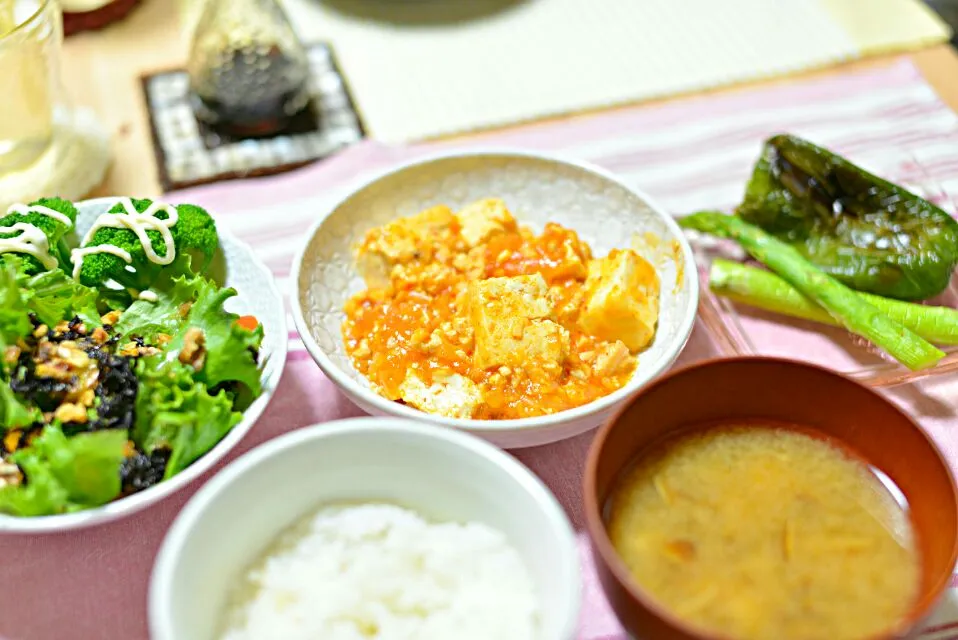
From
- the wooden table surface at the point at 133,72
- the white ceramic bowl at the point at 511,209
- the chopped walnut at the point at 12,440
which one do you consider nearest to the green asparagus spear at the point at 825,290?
the white ceramic bowl at the point at 511,209

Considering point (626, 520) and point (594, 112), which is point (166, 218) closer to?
point (626, 520)

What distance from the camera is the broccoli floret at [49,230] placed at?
200 cm

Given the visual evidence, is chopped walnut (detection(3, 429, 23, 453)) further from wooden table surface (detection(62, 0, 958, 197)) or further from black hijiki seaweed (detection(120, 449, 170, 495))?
wooden table surface (detection(62, 0, 958, 197))

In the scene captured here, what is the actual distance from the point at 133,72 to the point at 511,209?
66.4 inches

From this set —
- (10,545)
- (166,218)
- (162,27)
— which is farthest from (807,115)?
(10,545)

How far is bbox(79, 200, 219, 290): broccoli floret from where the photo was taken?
2.02m

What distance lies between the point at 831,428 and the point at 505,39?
225 centimetres

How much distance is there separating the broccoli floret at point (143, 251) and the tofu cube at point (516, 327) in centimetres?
65

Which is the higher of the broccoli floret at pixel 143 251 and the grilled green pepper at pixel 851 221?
the broccoli floret at pixel 143 251

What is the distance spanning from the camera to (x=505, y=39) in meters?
3.46

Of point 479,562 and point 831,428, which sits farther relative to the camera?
point 831,428

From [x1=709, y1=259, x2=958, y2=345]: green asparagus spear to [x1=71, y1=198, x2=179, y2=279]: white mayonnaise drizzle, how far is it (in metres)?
1.35

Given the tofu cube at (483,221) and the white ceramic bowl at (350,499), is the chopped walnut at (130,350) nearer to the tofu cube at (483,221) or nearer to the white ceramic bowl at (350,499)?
the white ceramic bowl at (350,499)

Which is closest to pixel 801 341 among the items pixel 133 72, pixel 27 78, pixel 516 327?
pixel 516 327
